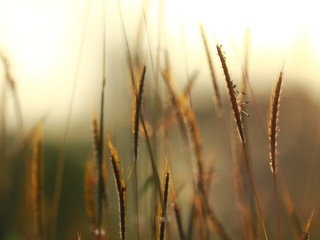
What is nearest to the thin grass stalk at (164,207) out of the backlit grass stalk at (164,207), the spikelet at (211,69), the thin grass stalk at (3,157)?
the backlit grass stalk at (164,207)

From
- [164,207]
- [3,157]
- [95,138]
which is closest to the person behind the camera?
[164,207]

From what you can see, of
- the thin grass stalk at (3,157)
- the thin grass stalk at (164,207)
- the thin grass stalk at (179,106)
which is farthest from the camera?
the thin grass stalk at (3,157)

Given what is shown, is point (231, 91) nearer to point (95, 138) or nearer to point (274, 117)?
point (274, 117)

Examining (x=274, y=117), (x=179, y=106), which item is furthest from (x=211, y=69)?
(x=274, y=117)

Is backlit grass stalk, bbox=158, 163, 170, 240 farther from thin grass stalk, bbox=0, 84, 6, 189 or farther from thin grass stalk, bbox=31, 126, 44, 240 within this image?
thin grass stalk, bbox=0, 84, 6, 189

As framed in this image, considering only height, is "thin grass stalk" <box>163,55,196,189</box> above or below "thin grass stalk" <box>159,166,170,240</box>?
above

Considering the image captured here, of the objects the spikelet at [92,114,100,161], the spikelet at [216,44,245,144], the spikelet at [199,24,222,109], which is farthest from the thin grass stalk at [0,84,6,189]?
the spikelet at [216,44,245,144]

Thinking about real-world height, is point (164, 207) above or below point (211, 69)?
below

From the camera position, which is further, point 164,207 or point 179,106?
point 179,106

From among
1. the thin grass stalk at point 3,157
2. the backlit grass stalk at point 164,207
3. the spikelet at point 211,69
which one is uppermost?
the spikelet at point 211,69

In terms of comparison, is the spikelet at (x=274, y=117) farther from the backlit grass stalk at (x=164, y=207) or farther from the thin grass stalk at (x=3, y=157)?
the thin grass stalk at (x=3, y=157)

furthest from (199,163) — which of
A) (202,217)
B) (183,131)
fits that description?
(202,217)
